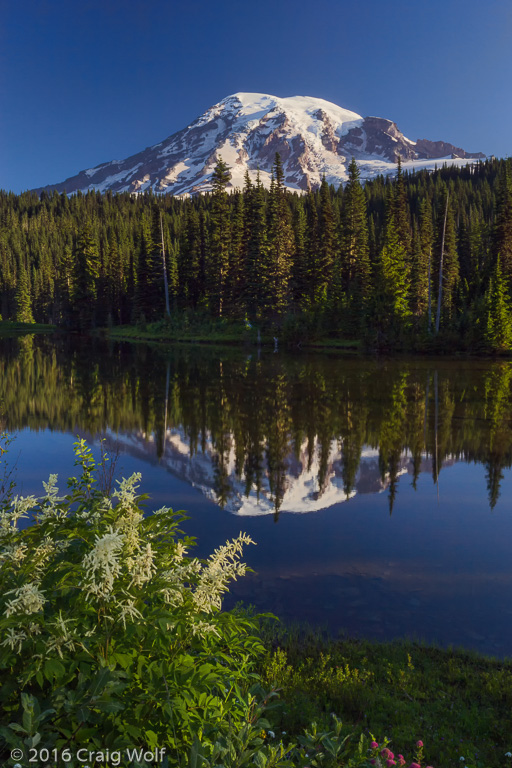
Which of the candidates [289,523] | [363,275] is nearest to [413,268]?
[363,275]

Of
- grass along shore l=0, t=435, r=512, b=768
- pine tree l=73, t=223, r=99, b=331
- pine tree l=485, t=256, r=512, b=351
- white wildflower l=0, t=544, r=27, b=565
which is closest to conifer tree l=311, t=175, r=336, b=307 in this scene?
pine tree l=485, t=256, r=512, b=351

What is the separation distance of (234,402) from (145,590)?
1820 cm

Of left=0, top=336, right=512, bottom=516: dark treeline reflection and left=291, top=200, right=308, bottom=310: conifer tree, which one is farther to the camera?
left=291, top=200, right=308, bottom=310: conifer tree

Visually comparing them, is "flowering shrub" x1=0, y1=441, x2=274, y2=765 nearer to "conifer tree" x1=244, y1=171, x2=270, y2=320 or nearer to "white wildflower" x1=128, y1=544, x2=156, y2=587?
"white wildflower" x1=128, y1=544, x2=156, y2=587

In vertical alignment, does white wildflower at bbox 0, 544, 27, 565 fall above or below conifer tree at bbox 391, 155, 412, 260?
below

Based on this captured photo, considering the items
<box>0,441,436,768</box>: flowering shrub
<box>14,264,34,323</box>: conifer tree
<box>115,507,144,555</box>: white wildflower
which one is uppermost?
<box>14,264,34,323</box>: conifer tree

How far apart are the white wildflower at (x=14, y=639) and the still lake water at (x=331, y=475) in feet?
14.4

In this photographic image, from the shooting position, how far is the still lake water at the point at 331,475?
6.91 meters

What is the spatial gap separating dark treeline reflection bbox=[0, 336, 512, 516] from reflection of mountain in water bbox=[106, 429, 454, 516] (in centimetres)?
8

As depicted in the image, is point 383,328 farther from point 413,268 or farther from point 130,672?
point 130,672

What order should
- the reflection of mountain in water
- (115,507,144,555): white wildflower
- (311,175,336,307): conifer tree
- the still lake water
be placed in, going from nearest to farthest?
(115,507,144,555): white wildflower → the still lake water → the reflection of mountain in water → (311,175,336,307): conifer tree

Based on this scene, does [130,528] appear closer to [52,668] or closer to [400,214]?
[52,668]

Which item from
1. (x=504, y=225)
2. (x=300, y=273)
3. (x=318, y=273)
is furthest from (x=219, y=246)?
(x=504, y=225)

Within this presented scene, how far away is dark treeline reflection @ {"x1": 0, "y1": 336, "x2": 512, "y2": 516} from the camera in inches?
514
